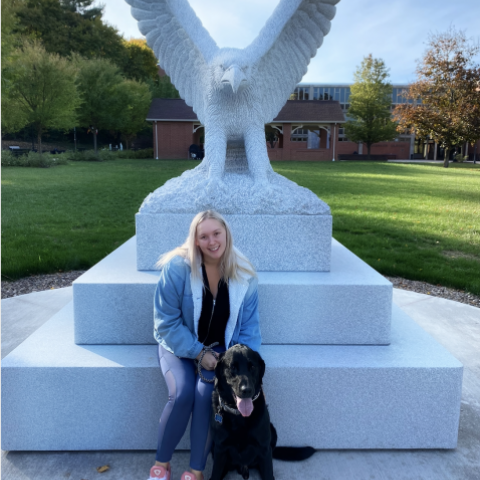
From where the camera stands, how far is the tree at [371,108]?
96.2 ft

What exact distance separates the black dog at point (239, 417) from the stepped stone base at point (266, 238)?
3.51 ft

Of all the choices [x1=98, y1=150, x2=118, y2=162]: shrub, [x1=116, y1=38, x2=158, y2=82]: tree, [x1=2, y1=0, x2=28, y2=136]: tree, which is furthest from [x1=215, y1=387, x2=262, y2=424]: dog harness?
[x1=116, y1=38, x2=158, y2=82]: tree

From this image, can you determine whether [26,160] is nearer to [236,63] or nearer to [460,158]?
[236,63]

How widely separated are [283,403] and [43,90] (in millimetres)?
21915

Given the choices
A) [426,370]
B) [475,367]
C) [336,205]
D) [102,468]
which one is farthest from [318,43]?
[336,205]

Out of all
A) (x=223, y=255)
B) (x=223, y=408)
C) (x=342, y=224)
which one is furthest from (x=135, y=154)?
(x=223, y=408)

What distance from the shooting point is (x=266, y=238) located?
9.22ft

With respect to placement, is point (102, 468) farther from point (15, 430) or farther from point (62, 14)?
point (62, 14)

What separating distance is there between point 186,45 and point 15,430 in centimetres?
270

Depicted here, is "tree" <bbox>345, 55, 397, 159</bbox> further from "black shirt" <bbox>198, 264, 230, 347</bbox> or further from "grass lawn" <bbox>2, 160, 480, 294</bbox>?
"black shirt" <bbox>198, 264, 230, 347</bbox>

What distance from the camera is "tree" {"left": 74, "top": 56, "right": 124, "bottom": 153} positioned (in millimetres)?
24750

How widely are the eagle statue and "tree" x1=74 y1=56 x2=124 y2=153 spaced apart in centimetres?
2345

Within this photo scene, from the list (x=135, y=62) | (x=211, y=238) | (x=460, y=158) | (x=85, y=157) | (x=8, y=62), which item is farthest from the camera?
(x=135, y=62)

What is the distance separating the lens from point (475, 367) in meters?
3.09
